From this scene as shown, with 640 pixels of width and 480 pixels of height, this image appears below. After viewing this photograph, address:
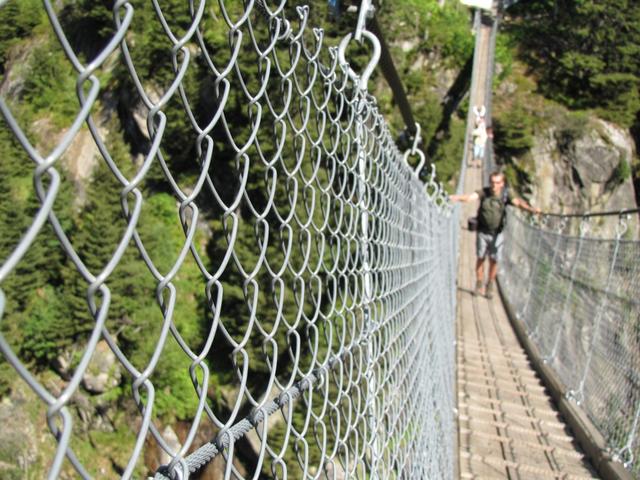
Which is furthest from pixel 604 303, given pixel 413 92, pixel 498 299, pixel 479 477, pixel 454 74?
pixel 454 74

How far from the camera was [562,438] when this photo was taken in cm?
344

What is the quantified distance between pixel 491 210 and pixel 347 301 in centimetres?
490

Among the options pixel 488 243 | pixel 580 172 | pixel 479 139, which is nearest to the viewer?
pixel 488 243

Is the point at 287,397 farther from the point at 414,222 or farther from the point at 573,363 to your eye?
the point at 573,363

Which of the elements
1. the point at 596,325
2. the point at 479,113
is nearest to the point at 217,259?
the point at 479,113

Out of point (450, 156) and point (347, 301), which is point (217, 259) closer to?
point (450, 156)

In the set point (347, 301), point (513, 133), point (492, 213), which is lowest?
point (347, 301)

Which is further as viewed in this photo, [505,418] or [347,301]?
[505,418]

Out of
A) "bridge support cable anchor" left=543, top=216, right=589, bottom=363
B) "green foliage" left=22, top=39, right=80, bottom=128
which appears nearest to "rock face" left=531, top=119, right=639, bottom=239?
"green foliage" left=22, top=39, right=80, bottom=128

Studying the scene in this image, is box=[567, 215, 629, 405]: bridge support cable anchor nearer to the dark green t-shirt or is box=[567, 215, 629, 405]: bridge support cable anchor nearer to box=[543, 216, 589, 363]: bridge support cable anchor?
box=[543, 216, 589, 363]: bridge support cable anchor

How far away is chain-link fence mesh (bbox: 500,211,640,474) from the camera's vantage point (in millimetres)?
2939

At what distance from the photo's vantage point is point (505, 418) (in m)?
3.73

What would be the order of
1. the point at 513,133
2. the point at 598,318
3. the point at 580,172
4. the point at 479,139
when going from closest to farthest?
the point at 598,318
the point at 479,139
the point at 513,133
the point at 580,172

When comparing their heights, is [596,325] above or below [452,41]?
below
